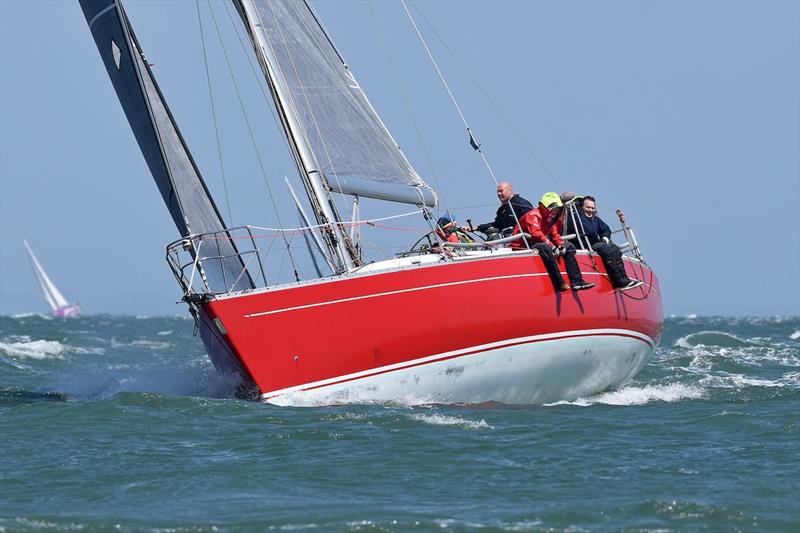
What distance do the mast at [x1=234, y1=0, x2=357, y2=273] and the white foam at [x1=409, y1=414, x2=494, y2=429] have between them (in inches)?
99.7

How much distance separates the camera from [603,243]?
15.3m

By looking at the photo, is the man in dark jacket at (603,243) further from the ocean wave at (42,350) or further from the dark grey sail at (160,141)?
the ocean wave at (42,350)

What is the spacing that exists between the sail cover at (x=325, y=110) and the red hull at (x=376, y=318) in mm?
2061

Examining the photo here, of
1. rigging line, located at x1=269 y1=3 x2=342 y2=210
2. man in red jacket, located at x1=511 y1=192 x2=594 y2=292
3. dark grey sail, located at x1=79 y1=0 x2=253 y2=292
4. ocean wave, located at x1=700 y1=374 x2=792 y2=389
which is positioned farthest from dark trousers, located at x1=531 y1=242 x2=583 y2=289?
ocean wave, located at x1=700 y1=374 x2=792 y2=389

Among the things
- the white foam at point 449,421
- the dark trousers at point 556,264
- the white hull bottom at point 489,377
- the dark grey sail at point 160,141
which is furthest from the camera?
the dark grey sail at point 160,141

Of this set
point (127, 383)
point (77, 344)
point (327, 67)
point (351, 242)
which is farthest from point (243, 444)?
point (77, 344)

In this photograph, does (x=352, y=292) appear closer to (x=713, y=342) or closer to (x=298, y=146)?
(x=298, y=146)

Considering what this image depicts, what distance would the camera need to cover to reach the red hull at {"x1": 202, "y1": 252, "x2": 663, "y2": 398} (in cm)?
1318

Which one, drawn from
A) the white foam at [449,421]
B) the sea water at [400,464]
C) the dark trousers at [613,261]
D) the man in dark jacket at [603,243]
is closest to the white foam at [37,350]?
the sea water at [400,464]

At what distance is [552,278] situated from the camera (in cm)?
1444

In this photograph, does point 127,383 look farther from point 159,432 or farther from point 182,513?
point 182,513

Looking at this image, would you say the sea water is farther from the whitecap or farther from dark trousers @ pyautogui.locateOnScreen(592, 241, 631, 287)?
the whitecap

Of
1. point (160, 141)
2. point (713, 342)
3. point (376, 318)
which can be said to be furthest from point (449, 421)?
point (713, 342)

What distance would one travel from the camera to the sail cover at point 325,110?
50.2 ft
